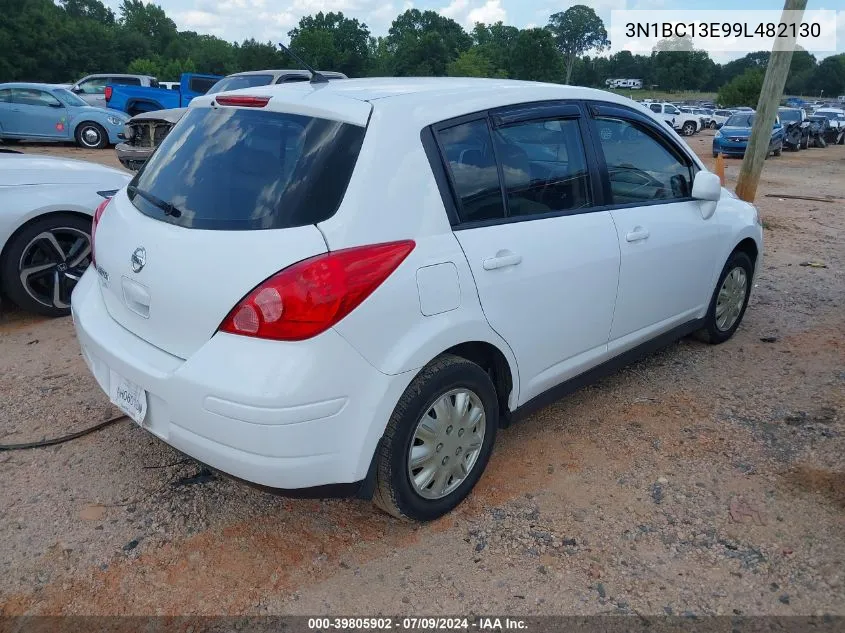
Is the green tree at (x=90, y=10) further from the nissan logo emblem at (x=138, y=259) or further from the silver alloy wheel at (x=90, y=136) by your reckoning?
the nissan logo emblem at (x=138, y=259)

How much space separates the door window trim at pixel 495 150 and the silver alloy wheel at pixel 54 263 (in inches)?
136

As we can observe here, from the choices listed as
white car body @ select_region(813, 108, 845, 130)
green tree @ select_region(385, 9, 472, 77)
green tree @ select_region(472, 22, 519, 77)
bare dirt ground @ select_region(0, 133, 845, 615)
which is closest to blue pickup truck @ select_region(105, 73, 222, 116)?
bare dirt ground @ select_region(0, 133, 845, 615)

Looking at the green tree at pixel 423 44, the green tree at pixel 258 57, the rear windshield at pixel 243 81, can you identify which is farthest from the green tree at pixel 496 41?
the rear windshield at pixel 243 81

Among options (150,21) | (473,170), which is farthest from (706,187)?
(150,21)

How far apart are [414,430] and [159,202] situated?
1346 millimetres

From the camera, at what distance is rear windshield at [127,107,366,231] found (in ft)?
7.80

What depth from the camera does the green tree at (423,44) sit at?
79.2 metres

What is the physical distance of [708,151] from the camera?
2556cm

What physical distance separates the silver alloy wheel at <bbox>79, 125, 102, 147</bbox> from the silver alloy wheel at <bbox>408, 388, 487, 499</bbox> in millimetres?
17072

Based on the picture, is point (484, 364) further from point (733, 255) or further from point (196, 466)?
point (733, 255)

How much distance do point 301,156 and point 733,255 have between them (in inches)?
131

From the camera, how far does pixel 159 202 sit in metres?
2.72

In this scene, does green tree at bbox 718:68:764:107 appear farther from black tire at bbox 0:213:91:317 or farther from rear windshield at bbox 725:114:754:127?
black tire at bbox 0:213:91:317

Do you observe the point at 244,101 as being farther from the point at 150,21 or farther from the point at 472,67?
the point at 150,21
